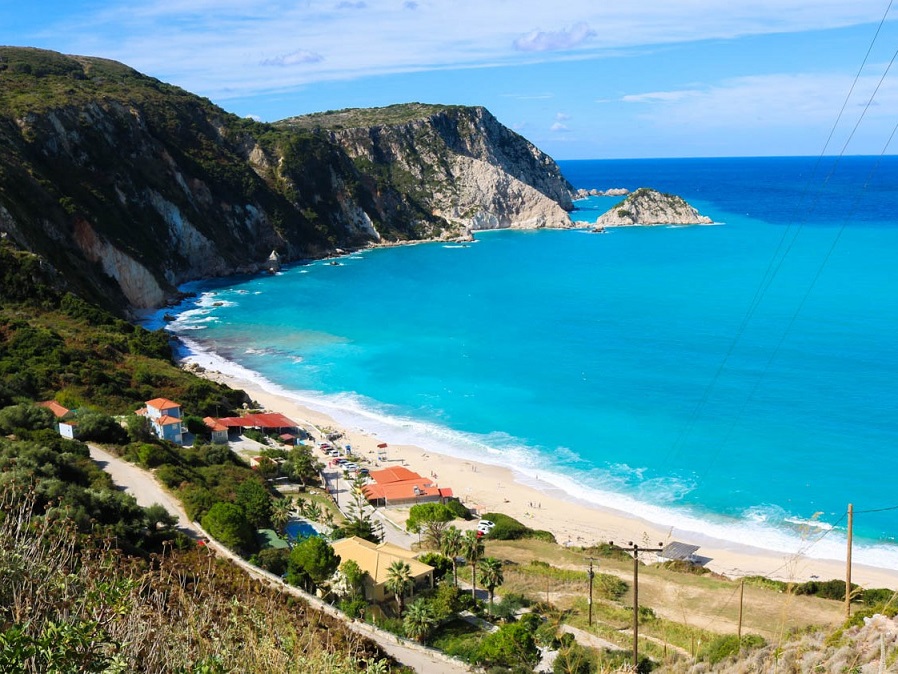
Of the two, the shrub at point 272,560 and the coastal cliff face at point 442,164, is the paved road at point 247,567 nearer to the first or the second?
the shrub at point 272,560

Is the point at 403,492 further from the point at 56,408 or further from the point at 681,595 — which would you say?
the point at 56,408

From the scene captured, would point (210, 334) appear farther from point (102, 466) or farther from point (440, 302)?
point (102, 466)

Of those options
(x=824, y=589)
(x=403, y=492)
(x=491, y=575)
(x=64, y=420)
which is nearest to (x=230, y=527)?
(x=491, y=575)

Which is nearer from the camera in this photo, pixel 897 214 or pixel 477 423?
pixel 477 423

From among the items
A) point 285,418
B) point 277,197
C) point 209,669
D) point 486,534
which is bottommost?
point 486,534

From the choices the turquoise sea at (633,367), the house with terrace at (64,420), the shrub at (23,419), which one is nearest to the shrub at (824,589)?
the turquoise sea at (633,367)

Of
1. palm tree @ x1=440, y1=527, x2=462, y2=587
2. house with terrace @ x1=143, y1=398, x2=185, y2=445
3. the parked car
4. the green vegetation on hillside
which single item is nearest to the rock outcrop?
the green vegetation on hillside

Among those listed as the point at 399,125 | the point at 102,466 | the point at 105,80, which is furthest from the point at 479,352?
the point at 399,125
